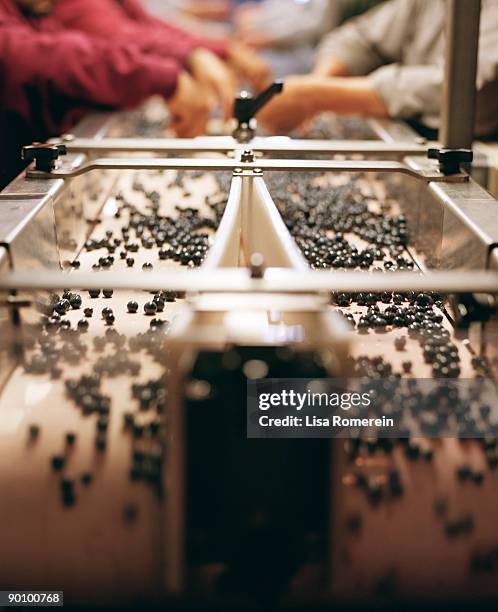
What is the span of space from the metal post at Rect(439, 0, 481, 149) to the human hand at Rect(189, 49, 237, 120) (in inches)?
35.9

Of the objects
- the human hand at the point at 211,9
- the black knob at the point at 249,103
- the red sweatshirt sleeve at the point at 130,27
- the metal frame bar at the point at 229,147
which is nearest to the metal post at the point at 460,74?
the metal frame bar at the point at 229,147

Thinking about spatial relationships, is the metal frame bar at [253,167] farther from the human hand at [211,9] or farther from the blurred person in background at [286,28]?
the human hand at [211,9]

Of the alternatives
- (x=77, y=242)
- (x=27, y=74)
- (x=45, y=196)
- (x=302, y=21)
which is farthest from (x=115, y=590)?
(x=302, y=21)

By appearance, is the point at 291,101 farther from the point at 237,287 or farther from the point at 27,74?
the point at 237,287

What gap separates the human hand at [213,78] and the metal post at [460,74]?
2.99 feet

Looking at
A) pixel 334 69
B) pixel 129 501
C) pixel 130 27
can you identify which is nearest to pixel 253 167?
pixel 129 501

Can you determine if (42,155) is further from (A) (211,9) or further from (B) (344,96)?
(A) (211,9)

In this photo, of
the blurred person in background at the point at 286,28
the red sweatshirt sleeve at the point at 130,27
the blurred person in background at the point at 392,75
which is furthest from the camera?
the blurred person in background at the point at 286,28

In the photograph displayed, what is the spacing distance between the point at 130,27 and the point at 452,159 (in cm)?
178

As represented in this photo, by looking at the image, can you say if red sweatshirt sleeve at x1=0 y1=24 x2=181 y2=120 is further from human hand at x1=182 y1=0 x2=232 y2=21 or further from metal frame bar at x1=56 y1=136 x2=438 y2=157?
human hand at x1=182 y1=0 x2=232 y2=21

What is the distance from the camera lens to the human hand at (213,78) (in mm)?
2084

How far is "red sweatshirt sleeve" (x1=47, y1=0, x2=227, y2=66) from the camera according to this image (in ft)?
7.09

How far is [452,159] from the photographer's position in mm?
1192

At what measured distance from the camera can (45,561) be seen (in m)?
0.68
